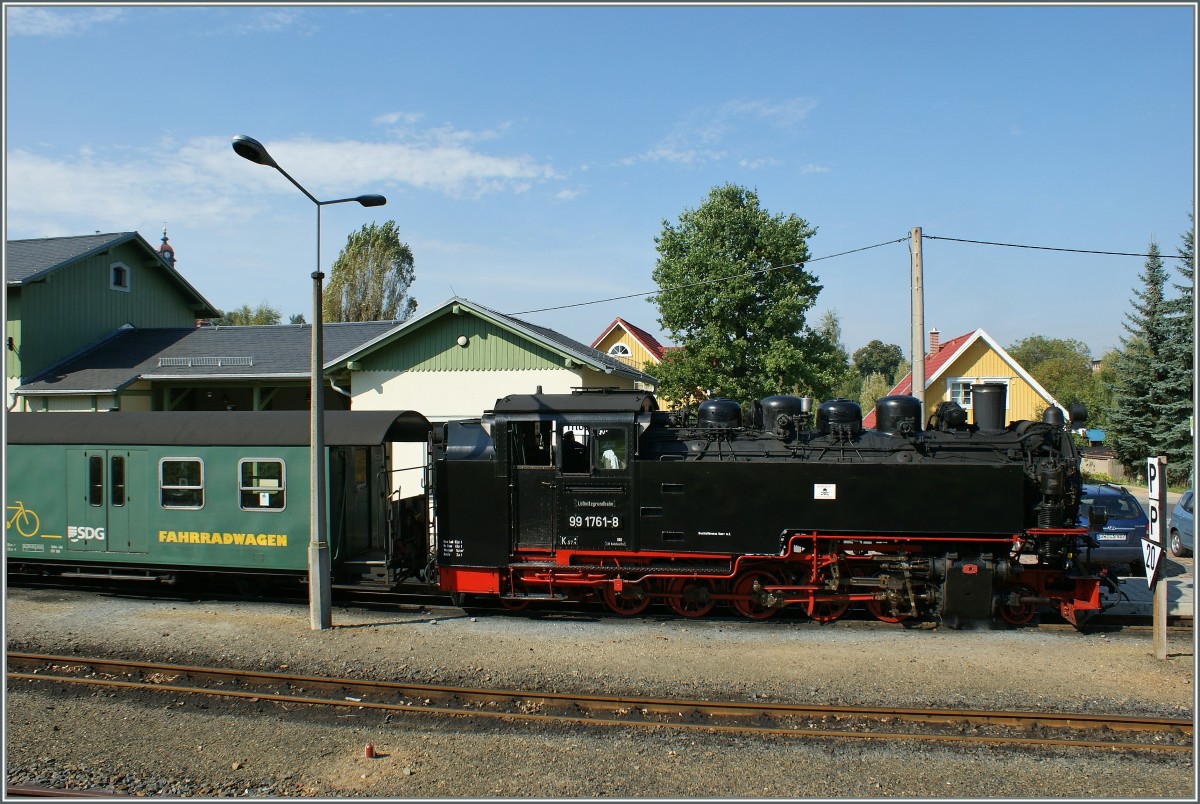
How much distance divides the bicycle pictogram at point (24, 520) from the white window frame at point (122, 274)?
15.7 metres

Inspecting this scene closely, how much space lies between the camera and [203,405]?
74.2 ft

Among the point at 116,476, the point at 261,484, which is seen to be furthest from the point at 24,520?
the point at 261,484

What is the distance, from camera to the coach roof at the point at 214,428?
1126cm

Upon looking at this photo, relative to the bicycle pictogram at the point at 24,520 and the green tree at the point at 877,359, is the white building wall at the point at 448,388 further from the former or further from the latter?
the green tree at the point at 877,359

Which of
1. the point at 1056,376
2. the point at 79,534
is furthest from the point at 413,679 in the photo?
the point at 1056,376

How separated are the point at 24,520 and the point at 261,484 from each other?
424 centimetres

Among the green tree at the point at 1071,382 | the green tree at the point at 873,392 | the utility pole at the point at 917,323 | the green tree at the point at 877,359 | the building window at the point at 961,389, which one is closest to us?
the utility pole at the point at 917,323

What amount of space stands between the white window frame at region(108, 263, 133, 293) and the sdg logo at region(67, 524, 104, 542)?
1640 centimetres

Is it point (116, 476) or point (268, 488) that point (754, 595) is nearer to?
point (268, 488)

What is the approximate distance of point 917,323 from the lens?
14.1 meters

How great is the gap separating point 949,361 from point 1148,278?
303 inches

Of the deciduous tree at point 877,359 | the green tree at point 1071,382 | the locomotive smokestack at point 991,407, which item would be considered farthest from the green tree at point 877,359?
the locomotive smokestack at point 991,407

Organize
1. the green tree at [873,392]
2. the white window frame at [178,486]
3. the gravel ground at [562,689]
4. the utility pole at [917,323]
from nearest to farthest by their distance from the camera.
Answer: the gravel ground at [562,689]
the white window frame at [178,486]
the utility pole at [917,323]
the green tree at [873,392]

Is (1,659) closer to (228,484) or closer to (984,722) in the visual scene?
(228,484)
